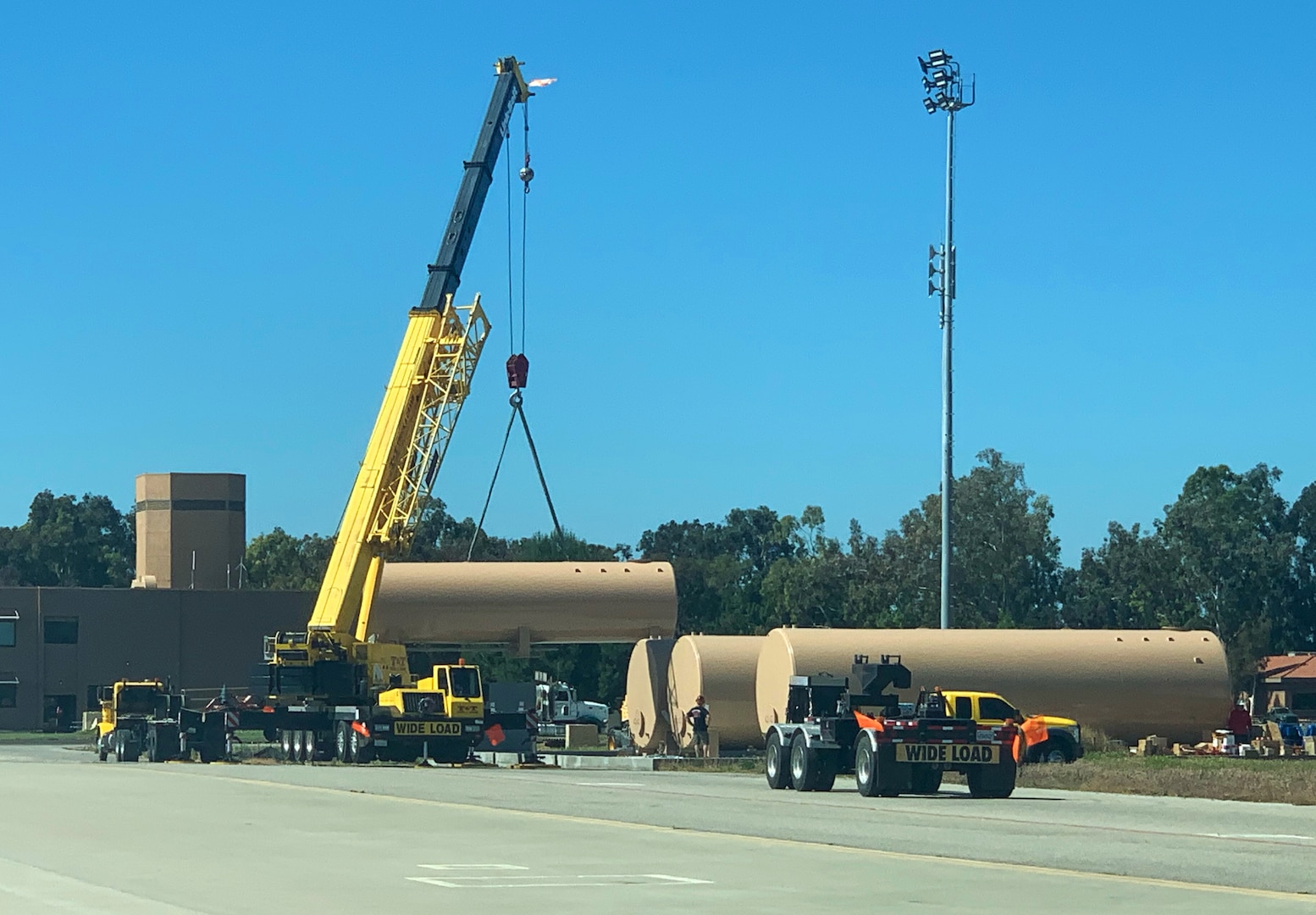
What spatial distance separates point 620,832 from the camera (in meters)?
20.8

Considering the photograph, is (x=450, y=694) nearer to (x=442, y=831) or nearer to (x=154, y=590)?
(x=442, y=831)

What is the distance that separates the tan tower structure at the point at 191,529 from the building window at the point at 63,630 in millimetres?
5566

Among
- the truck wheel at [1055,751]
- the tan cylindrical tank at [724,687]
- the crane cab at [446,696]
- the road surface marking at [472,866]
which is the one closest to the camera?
the road surface marking at [472,866]

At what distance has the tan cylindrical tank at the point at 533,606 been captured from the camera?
55375 millimetres

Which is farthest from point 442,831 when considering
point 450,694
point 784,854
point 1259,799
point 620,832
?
point 450,694

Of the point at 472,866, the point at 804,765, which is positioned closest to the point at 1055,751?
the point at 804,765

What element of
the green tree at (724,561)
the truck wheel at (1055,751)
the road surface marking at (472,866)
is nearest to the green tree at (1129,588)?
the green tree at (724,561)

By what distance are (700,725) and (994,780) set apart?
63.3 ft

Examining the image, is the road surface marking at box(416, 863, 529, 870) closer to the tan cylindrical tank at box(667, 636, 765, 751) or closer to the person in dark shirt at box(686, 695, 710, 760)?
the person in dark shirt at box(686, 695, 710, 760)

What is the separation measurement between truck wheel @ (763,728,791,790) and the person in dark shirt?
53.2 ft

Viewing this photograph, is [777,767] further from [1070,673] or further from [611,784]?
[1070,673]

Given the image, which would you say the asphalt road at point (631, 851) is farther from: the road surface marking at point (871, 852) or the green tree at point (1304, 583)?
the green tree at point (1304, 583)

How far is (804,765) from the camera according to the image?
30531 millimetres

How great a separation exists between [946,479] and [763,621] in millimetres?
54142
